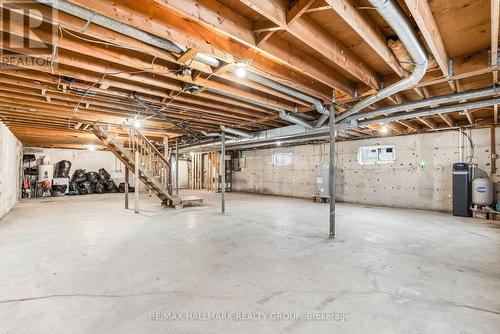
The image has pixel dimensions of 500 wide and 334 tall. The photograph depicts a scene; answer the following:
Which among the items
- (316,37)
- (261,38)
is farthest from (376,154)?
(261,38)

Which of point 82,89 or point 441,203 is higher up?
point 82,89

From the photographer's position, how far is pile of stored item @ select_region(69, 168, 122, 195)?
439 inches

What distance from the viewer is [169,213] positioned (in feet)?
20.0

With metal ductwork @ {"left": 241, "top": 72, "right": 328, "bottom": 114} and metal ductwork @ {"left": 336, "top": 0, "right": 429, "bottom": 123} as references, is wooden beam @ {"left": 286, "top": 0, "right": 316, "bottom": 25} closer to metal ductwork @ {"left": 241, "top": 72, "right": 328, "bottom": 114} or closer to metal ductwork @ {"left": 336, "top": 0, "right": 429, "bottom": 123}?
metal ductwork @ {"left": 336, "top": 0, "right": 429, "bottom": 123}

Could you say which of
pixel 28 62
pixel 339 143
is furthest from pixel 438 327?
pixel 339 143

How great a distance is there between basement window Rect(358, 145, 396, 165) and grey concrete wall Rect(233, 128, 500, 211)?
0.12m

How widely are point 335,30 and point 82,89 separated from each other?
3.56 m

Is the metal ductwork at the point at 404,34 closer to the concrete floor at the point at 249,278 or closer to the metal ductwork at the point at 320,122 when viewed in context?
the metal ductwork at the point at 320,122

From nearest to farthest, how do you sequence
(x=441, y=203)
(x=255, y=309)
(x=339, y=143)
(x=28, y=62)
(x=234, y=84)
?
(x=255, y=309) < (x=28, y=62) < (x=234, y=84) < (x=441, y=203) < (x=339, y=143)

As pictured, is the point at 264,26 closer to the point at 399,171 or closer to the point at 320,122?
the point at 320,122

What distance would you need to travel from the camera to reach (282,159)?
34.3ft

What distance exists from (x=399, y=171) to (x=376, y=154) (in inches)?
33.3

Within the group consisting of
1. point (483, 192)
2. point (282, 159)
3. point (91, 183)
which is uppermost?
point (282, 159)

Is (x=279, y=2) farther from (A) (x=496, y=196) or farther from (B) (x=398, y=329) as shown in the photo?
(A) (x=496, y=196)
